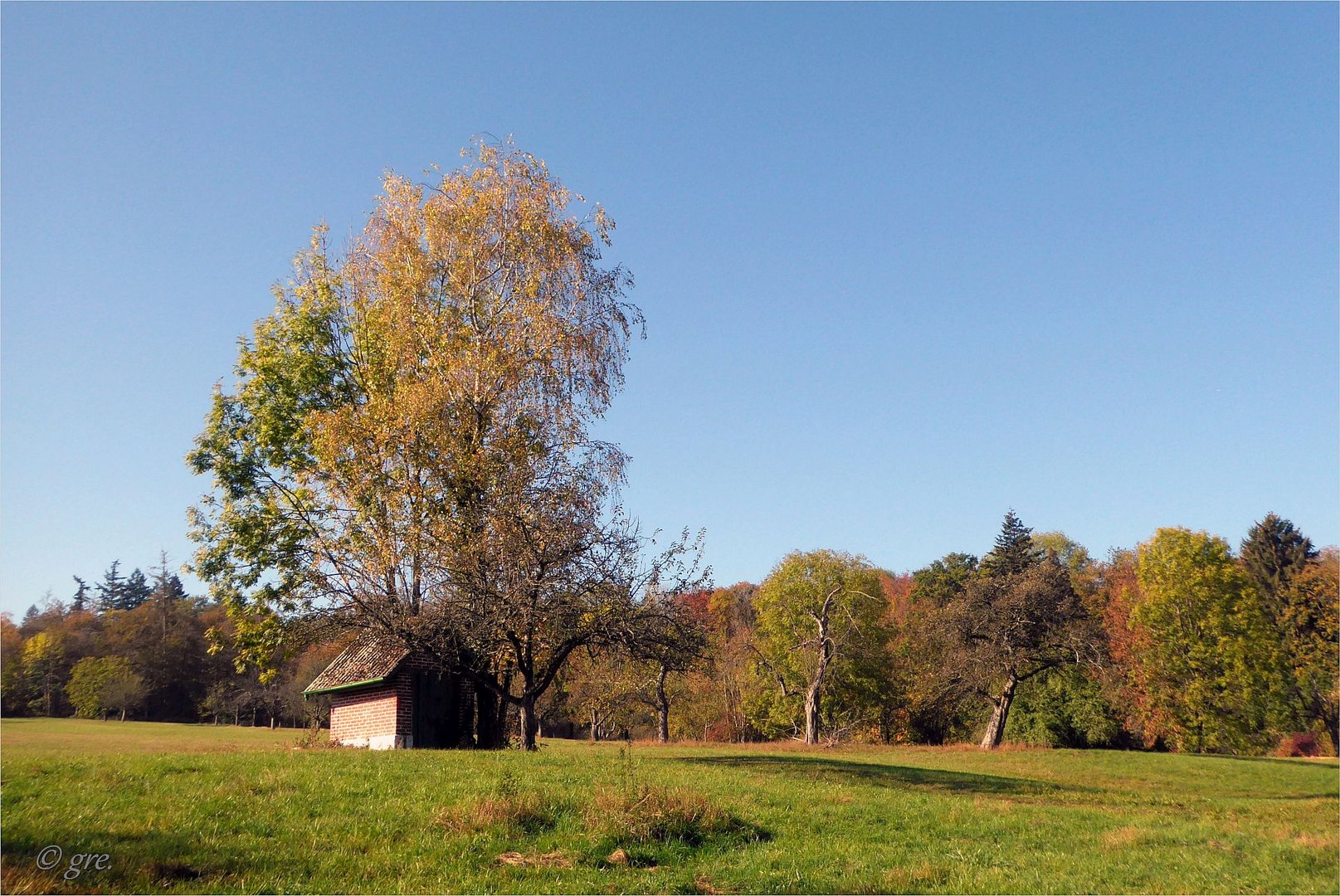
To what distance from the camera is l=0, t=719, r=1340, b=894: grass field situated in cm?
937

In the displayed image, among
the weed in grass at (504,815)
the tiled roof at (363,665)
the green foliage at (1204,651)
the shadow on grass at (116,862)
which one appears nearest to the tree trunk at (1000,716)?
the green foliage at (1204,651)

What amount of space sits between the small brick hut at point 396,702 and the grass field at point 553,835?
8180mm

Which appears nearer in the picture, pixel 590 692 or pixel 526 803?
pixel 526 803

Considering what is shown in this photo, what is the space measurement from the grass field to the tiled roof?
806 cm

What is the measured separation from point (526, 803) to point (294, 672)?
81.8m

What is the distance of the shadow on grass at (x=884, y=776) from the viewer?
21742mm

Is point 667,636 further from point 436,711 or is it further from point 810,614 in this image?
point 810,614

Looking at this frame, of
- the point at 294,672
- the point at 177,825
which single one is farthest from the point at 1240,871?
the point at 294,672

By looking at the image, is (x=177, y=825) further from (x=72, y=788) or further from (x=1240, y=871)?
(x=1240, y=871)

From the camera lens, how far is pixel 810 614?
2357 inches

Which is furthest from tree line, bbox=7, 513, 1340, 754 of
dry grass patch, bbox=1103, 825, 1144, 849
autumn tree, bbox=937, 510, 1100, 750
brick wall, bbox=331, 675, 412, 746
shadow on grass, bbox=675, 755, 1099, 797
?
dry grass patch, bbox=1103, 825, 1144, 849

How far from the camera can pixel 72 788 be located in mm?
11727

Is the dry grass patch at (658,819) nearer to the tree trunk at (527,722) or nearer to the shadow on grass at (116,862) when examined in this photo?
the shadow on grass at (116,862)

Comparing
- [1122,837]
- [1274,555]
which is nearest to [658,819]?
[1122,837]
